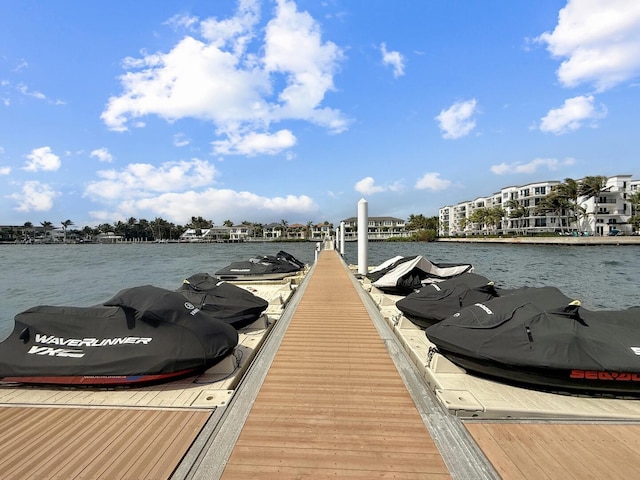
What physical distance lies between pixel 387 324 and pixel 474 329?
2858 millimetres

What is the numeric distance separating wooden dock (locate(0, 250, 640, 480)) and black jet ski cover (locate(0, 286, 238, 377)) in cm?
32

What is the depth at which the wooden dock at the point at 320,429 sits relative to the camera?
2.73 m

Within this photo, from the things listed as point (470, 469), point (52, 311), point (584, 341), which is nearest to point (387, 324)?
point (584, 341)

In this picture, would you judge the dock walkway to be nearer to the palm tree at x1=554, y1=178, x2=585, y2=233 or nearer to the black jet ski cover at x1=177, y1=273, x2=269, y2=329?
the black jet ski cover at x1=177, y1=273, x2=269, y2=329

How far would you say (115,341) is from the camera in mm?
4152

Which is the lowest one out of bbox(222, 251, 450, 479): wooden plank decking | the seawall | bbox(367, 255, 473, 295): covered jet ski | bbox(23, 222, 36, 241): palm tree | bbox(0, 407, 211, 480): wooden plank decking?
the seawall

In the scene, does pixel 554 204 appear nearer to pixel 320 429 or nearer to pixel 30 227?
pixel 320 429

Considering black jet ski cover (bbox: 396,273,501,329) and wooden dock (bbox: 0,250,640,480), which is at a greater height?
black jet ski cover (bbox: 396,273,501,329)

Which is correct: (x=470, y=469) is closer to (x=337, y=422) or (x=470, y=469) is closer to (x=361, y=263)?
(x=337, y=422)

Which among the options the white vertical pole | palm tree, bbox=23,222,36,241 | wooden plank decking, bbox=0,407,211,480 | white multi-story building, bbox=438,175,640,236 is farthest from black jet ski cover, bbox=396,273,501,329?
palm tree, bbox=23,222,36,241

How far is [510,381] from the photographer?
4074 millimetres

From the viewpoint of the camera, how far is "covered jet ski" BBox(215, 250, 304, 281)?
590 inches

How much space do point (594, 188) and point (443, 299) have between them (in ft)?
297

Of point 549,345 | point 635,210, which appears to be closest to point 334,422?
point 549,345
